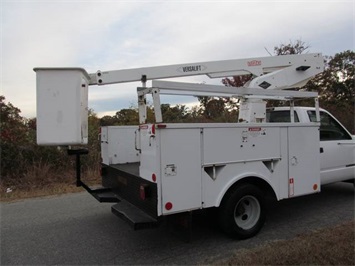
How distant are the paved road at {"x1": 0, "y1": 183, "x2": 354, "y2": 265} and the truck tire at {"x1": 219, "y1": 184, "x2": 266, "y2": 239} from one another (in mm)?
165

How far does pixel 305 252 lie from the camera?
13.1 ft

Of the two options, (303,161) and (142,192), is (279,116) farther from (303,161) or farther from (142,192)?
(142,192)

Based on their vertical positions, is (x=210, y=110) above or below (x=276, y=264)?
above

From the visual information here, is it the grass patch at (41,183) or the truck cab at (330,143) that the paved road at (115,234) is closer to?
the truck cab at (330,143)

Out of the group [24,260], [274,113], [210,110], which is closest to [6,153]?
[24,260]

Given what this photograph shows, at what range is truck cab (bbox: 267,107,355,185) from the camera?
19.8ft

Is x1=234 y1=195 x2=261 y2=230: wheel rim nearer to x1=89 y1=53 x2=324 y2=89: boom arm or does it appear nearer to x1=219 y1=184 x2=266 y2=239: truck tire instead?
x1=219 y1=184 x2=266 y2=239: truck tire

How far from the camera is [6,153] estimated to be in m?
9.16

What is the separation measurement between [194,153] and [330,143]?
3397 mm

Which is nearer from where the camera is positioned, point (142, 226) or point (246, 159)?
point (142, 226)

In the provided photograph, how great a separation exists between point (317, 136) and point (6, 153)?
806cm

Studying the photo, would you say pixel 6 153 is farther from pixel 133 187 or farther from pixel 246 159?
pixel 246 159

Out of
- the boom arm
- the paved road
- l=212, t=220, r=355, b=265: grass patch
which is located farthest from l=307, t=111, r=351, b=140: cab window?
l=212, t=220, r=355, b=265: grass patch

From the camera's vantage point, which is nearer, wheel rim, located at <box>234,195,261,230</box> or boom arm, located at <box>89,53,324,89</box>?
wheel rim, located at <box>234,195,261,230</box>
